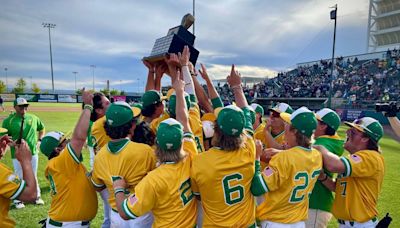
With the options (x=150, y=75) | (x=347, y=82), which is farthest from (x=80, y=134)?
(x=347, y=82)

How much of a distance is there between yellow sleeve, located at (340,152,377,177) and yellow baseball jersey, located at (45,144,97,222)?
273cm

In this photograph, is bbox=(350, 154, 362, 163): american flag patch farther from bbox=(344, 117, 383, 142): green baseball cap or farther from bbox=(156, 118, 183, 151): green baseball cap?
bbox=(156, 118, 183, 151): green baseball cap

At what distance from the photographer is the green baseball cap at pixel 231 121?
103 inches

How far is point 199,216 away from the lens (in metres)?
3.28

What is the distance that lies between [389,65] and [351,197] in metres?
36.1

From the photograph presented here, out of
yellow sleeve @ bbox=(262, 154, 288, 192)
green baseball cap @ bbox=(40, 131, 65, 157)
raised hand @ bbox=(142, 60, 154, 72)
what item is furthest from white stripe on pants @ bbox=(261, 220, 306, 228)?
raised hand @ bbox=(142, 60, 154, 72)

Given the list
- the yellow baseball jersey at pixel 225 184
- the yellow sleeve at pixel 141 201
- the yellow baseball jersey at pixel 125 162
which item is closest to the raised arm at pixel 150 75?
the yellow baseball jersey at pixel 125 162

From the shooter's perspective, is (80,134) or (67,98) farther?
(67,98)

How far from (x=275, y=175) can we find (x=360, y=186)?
120cm

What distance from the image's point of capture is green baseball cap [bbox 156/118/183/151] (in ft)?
8.33

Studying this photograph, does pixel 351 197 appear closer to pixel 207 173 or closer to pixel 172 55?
pixel 207 173

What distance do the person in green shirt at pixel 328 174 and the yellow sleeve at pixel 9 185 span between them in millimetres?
3170

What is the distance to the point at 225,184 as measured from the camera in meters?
2.69

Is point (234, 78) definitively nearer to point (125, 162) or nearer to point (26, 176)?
point (125, 162)
